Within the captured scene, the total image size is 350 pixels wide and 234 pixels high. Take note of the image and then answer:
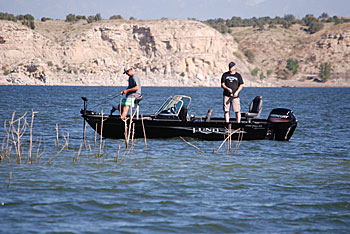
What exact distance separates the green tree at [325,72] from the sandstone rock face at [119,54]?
25.0m

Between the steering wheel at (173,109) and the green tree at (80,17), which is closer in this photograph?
the steering wheel at (173,109)

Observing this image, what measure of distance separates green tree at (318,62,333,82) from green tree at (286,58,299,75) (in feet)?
18.5

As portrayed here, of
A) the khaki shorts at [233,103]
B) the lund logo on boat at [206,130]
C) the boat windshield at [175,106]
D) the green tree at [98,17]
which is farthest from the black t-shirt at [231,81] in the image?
the green tree at [98,17]

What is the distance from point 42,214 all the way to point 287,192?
401 cm

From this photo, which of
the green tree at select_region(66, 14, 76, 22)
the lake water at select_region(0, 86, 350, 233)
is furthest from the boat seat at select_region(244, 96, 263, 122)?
the green tree at select_region(66, 14, 76, 22)

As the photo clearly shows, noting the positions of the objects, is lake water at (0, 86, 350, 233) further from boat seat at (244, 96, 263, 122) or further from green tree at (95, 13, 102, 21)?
green tree at (95, 13, 102, 21)

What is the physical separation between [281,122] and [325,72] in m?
110

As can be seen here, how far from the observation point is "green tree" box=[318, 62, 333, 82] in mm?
119188

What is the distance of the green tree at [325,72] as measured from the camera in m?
119

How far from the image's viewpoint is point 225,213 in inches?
284

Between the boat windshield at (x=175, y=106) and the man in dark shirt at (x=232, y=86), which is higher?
the man in dark shirt at (x=232, y=86)

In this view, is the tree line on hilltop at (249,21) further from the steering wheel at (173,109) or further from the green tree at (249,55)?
the steering wheel at (173,109)

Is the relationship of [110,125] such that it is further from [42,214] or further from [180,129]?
[42,214]

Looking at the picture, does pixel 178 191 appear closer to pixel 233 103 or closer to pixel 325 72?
pixel 233 103
